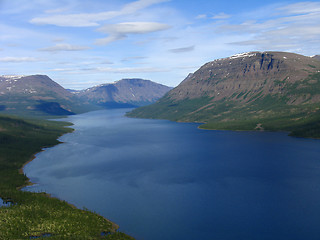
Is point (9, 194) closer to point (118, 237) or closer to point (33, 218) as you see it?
point (33, 218)

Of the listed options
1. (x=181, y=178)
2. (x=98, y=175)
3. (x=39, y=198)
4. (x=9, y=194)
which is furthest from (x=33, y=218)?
(x=181, y=178)

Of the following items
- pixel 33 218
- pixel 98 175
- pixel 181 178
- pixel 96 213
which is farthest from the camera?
pixel 98 175

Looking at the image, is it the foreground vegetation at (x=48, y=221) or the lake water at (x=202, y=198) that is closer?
the foreground vegetation at (x=48, y=221)

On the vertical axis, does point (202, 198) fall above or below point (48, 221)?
above

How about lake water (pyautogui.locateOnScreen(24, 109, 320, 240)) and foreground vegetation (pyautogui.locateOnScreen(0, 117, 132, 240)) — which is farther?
lake water (pyautogui.locateOnScreen(24, 109, 320, 240))

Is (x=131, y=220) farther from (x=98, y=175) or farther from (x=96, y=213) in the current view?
(x=98, y=175)

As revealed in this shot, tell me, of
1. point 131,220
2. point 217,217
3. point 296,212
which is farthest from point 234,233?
point 131,220

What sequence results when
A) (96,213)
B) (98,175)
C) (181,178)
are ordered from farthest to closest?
(98,175) → (181,178) → (96,213)

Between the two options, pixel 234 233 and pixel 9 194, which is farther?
pixel 9 194

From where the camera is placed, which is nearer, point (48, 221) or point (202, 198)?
point (48, 221)
